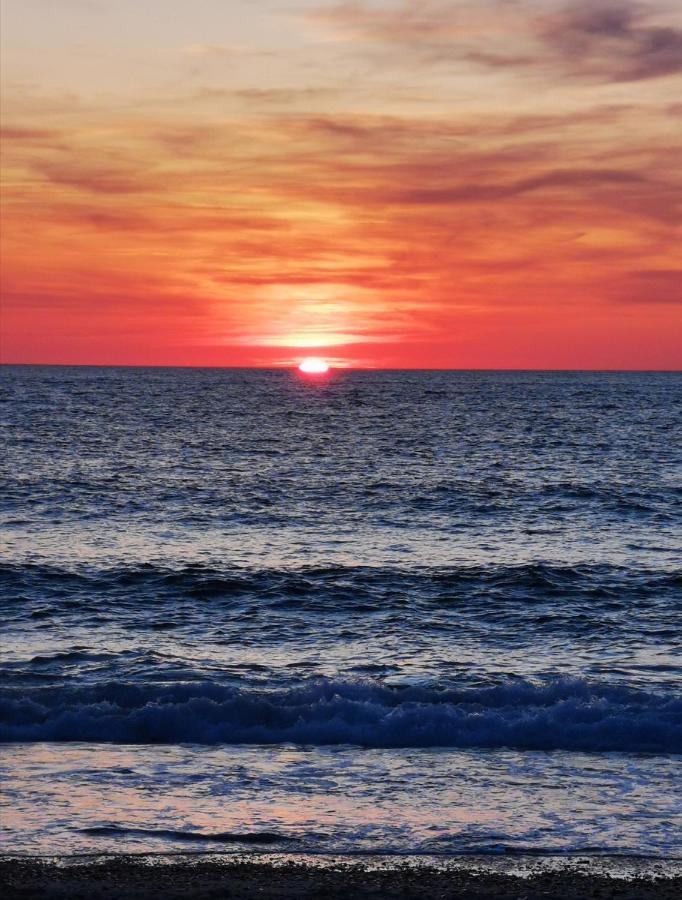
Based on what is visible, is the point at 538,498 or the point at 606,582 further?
the point at 538,498

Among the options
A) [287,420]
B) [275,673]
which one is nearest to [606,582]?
[275,673]

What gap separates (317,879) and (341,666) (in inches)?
373

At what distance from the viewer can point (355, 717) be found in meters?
15.9

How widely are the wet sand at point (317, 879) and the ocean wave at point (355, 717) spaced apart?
15.0 ft

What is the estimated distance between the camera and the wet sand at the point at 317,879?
9.91 meters

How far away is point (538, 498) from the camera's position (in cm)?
4688

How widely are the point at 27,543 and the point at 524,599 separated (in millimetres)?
16636

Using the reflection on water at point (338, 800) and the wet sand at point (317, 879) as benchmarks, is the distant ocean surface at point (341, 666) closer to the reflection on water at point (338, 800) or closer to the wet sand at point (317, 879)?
the reflection on water at point (338, 800)

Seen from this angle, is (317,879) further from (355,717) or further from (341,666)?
(341,666)

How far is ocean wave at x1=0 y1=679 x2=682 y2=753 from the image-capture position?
1529cm

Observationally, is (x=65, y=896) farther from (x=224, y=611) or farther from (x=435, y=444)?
(x=435, y=444)

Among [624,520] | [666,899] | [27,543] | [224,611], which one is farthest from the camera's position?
[624,520]

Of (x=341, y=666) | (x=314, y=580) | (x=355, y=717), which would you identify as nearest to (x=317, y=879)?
(x=355, y=717)

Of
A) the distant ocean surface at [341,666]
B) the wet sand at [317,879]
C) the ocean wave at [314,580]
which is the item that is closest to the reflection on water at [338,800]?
the distant ocean surface at [341,666]
